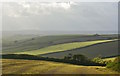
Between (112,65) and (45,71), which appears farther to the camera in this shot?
(112,65)

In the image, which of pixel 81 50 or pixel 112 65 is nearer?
pixel 112 65

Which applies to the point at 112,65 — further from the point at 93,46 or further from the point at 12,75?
the point at 93,46

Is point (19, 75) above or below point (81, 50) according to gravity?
below

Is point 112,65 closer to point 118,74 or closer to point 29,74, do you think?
point 118,74

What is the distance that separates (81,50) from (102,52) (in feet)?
28.2

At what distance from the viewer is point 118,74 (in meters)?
21.5

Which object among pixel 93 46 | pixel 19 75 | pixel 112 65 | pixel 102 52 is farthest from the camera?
pixel 93 46

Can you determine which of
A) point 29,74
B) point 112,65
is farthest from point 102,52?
point 29,74

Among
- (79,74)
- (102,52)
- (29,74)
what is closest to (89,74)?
(79,74)

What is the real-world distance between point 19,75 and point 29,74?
0.74 meters

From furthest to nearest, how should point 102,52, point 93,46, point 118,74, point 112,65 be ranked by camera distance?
point 93,46 < point 102,52 < point 112,65 < point 118,74

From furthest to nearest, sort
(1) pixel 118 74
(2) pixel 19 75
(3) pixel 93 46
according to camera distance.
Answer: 1. (3) pixel 93 46
2. (1) pixel 118 74
3. (2) pixel 19 75

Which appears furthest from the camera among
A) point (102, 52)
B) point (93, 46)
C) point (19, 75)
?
point (93, 46)

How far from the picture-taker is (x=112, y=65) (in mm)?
25406
